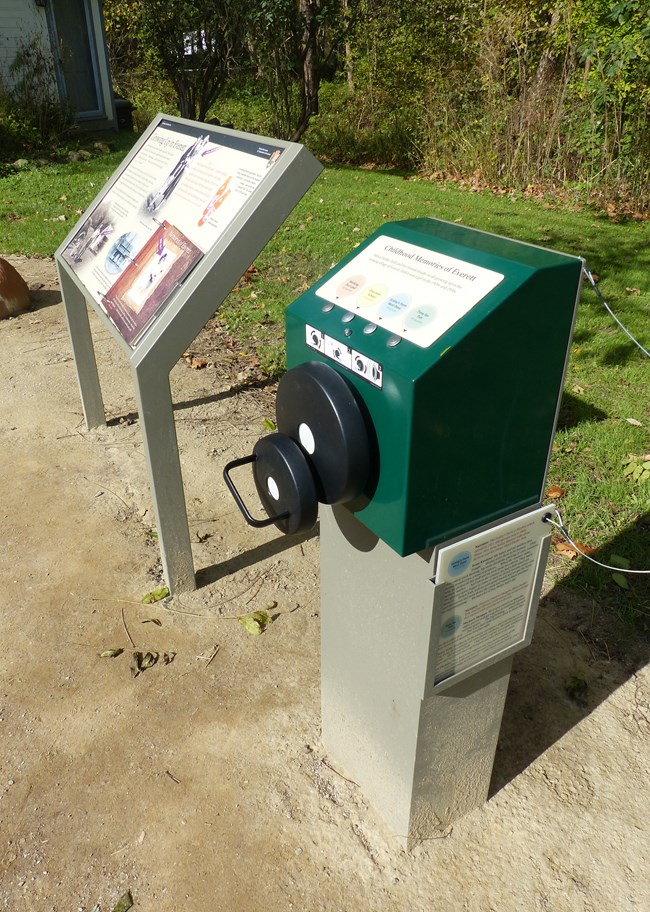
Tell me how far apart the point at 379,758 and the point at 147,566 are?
161 centimetres

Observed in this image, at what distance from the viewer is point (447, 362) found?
4.95 ft

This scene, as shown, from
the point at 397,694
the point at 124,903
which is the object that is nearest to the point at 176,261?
the point at 397,694

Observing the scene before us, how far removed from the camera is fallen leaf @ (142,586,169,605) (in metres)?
3.23

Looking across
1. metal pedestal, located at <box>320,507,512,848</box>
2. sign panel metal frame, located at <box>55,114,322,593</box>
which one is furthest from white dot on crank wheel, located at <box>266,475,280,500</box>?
sign panel metal frame, located at <box>55,114,322,593</box>

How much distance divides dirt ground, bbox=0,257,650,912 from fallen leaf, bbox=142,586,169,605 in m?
0.03

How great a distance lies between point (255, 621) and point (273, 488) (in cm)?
139

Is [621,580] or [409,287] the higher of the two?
[409,287]

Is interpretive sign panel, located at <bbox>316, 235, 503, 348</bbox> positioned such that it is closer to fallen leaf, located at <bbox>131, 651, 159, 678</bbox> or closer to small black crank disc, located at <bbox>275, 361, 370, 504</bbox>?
small black crank disc, located at <bbox>275, 361, 370, 504</bbox>

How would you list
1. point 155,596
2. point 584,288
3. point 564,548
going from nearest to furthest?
point 155,596
point 564,548
point 584,288

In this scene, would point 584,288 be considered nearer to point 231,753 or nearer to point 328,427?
point 231,753

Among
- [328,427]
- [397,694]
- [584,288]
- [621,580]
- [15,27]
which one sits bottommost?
[584,288]

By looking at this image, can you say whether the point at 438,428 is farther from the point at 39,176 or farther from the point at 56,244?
the point at 39,176

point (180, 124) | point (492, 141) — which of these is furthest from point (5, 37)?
point (180, 124)

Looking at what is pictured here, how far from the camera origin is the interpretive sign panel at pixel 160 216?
275cm
